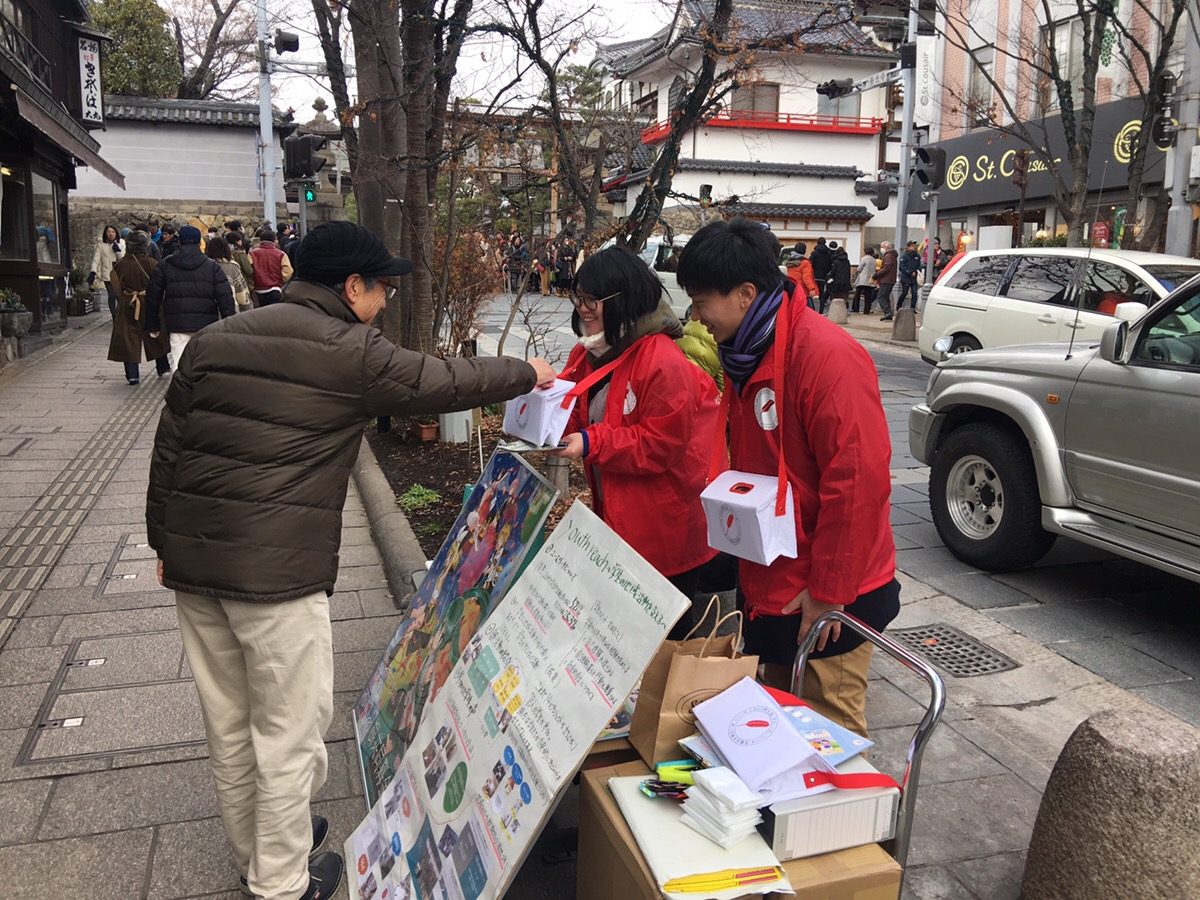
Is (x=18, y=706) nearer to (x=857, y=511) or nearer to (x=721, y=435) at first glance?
(x=721, y=435)

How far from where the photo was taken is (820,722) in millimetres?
2238

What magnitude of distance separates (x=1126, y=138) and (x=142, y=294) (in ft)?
59.2

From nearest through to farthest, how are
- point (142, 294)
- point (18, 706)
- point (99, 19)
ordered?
point (18, 706), point (142, 294), point (99, 19)

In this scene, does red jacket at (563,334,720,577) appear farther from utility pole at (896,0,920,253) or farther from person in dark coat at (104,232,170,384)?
utility pole at (896,0,920,253)

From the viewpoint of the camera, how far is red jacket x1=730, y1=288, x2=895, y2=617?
2.45 meters

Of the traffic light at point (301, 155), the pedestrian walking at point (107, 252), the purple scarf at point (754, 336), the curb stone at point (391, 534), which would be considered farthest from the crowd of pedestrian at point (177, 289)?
the purple scarf at point (754, 336)

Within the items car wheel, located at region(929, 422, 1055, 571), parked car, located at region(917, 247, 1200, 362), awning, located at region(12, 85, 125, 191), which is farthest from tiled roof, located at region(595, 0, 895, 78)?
awning, located at region(12, 85, 125, 191)

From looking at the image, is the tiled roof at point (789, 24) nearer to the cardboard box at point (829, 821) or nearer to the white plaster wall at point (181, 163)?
the cardboard box at point (829, 821)

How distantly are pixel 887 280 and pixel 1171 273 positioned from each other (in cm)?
1438

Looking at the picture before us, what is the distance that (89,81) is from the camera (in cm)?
1827

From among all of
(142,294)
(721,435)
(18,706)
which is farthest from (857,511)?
(142,294)

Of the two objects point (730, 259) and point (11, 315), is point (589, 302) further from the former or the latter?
point (11, 315)

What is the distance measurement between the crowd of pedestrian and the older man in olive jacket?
675cm

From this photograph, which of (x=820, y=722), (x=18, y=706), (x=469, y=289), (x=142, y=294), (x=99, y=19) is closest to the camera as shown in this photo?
(x=820, y=722)
